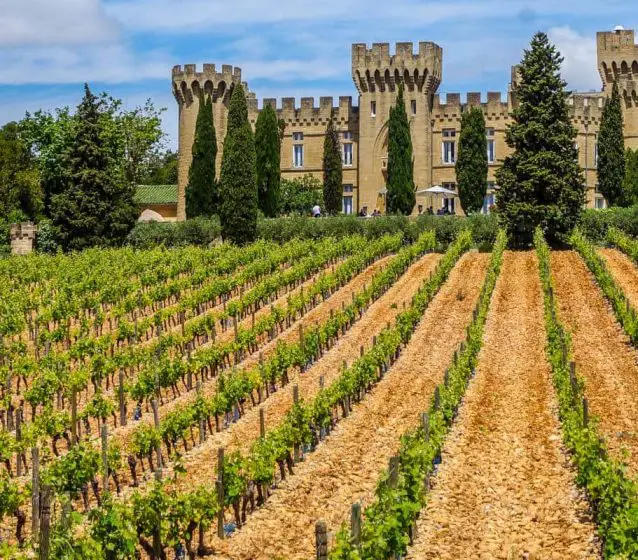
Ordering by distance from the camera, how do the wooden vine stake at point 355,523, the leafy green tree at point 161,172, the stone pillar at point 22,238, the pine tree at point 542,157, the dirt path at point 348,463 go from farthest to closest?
the leafy green tree at point 161,172 < the stone pillar at point 22,238 < the pine tree at point 542,157 < the dirt path at point 348,463 < the wooden vine stake at point 355,523

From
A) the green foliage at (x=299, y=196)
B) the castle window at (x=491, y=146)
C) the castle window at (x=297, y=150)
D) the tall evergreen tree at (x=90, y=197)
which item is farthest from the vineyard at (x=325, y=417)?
the castle window at (x=297, y=150)

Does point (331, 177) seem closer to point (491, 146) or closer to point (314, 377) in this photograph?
point (491, 146)

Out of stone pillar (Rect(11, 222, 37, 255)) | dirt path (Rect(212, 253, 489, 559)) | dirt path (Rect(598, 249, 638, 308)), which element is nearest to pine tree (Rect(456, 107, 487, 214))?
dirt path (Rect(598, 249, 638, 308))

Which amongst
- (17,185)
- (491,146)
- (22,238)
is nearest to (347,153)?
(491,146)

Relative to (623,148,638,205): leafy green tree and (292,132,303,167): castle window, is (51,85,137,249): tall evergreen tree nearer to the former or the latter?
(292,132,303,167): castle window

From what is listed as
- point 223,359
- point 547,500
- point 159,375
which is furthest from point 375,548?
point 223,359

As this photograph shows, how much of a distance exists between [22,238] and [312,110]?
18.5 metres

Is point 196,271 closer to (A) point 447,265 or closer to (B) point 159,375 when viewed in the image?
(A) point 447,265

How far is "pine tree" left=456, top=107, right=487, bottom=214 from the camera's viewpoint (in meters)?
54.5

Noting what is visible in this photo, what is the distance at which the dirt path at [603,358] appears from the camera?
16.5 meters

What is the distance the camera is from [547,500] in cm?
1365

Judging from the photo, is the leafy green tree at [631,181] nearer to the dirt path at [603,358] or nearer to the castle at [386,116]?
the castle at [386,116]

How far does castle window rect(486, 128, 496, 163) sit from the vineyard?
23.1 m

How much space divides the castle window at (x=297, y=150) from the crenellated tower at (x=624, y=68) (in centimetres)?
1761
